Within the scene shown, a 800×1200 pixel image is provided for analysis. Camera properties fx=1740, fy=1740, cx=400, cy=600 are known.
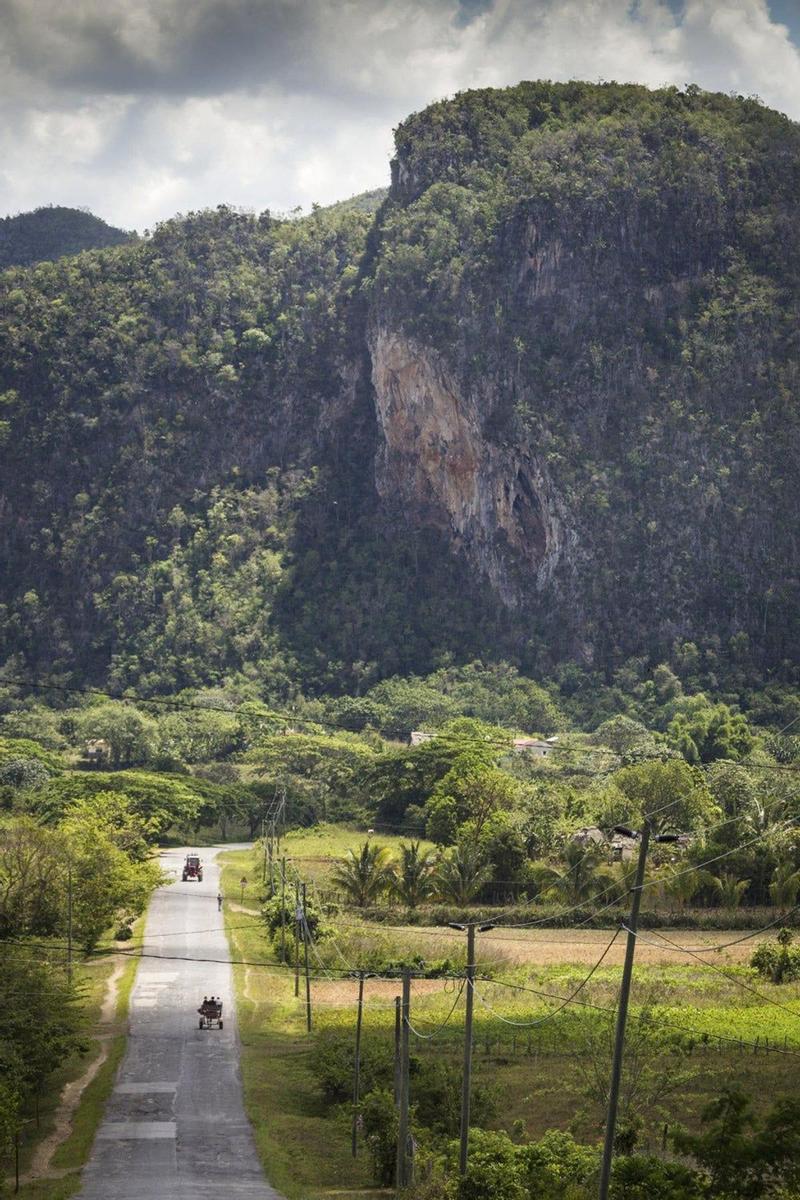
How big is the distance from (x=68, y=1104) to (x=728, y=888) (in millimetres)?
29857

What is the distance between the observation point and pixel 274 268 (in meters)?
173

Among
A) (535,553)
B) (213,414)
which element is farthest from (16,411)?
(535,553)

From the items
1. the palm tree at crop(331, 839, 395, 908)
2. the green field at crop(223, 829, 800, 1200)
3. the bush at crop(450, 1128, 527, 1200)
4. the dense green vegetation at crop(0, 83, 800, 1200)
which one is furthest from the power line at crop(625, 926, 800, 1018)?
the bush at crop(450, 1128, 527, 1200)

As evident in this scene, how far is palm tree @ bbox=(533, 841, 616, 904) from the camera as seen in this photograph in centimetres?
6303

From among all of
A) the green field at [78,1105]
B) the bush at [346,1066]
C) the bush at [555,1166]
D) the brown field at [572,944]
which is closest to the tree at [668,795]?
the brown field at [572,944]

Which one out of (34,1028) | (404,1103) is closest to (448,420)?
(34,1028)

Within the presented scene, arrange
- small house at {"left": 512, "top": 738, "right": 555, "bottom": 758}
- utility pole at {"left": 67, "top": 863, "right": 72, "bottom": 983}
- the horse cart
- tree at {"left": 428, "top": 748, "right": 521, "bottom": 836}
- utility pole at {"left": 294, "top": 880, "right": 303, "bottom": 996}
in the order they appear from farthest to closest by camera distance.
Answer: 1. small house at {"left": 512, "top": 738, "right": 555, "bottom": 758}
2. tree at {"left": 428, "top": 748, "right": 521, "bottom": 836}
3. utility pole at {"left": 294, "top": 880, "right": 303, "bottom": 996}
4. utility pole at {"left": 67, "top": 863, "right": 72, "bottom": 983}
5. the horse cart

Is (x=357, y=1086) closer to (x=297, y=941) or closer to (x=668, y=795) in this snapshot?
(x=297, y=941)

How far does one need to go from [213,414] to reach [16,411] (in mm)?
20108

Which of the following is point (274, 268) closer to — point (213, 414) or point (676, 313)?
point (213, 414)

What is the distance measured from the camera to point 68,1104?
1563 inches

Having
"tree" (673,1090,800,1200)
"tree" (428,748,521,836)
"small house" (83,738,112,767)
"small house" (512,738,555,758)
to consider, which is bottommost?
"tree" (673,1090,800,1200)

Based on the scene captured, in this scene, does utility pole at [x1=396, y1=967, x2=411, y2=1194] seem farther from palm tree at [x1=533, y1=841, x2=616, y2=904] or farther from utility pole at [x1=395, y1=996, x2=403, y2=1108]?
palm tree at [x1=533, y1=841, x2=616, y2=904]

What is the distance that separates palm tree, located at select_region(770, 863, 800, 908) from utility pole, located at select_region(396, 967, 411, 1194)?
32.6 metres
